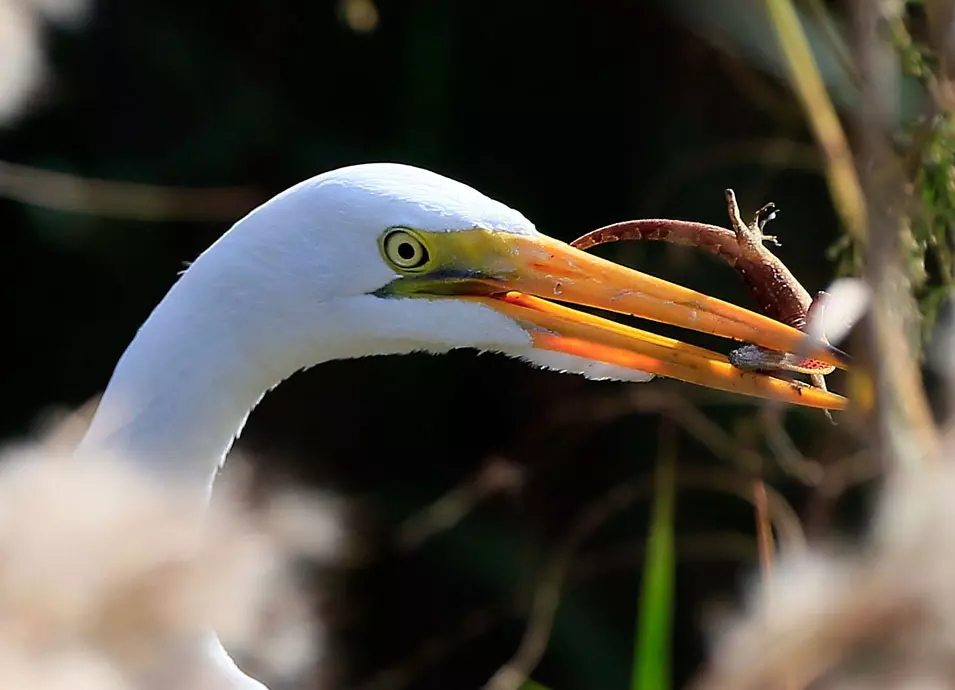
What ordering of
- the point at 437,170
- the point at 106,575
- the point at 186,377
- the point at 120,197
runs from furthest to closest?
the point at 437,170, the point at 120,197, the point at 186,377, the point at 106,575

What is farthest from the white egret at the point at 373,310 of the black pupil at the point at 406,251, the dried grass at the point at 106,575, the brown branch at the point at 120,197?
the brown branch at the point at 120,197

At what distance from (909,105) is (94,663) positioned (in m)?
0.99

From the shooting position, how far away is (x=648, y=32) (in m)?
2.25

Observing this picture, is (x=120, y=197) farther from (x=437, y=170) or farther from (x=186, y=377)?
(x=186, y=377)

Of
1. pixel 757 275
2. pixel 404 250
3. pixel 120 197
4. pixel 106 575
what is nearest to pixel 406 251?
pixel 404 250

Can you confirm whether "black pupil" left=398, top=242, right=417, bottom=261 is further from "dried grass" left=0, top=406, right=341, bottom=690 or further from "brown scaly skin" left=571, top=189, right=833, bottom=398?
"dried grass" left=0, top=406, right=341, bottom=690

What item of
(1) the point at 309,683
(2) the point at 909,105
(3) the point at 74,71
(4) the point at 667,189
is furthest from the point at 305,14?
(2) the point at 909,105

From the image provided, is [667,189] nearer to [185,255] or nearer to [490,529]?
[490,529]

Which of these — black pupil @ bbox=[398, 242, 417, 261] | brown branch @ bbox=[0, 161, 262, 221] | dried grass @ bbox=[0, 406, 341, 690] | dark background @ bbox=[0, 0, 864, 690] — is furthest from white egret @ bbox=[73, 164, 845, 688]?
dark background @ bbox=[0, 0, 864, 690]

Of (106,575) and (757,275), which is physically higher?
(757,275)

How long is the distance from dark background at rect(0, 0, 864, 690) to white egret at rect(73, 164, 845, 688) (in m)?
1.24

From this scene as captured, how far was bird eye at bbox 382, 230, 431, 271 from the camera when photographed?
0.86 meters

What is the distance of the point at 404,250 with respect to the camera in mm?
869

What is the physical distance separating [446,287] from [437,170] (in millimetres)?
1352
